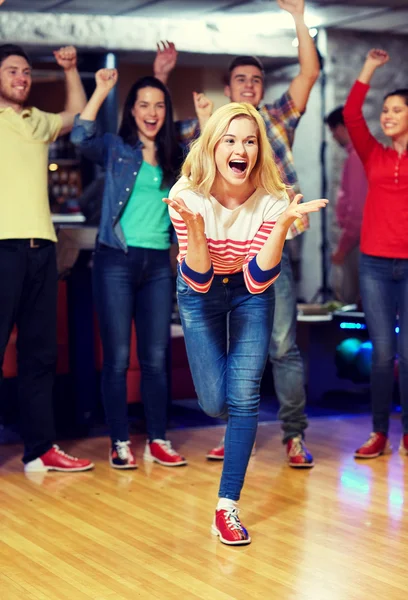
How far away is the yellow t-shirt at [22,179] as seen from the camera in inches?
144

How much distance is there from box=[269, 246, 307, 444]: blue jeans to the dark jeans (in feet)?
2.94

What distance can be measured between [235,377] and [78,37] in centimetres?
518

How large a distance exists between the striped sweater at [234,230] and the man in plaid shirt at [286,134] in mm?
915

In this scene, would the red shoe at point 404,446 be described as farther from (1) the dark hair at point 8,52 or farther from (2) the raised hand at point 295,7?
(1) the dark hair at point 8,52

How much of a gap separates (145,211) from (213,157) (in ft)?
3.36

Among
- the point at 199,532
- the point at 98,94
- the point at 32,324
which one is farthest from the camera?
the point at 98,94

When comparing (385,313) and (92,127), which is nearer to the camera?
(92,127)

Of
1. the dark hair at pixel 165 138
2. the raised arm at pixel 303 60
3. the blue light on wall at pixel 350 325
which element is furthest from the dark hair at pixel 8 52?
the blue light on wall at pixel 350 325

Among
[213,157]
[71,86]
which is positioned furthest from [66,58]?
[213,157]

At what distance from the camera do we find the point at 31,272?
3.74 metres

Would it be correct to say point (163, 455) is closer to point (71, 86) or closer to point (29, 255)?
point (29, 255)

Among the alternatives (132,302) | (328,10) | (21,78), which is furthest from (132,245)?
(328,10)

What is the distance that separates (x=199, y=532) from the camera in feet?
10.2

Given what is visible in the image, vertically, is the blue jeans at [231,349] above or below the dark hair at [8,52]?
below
